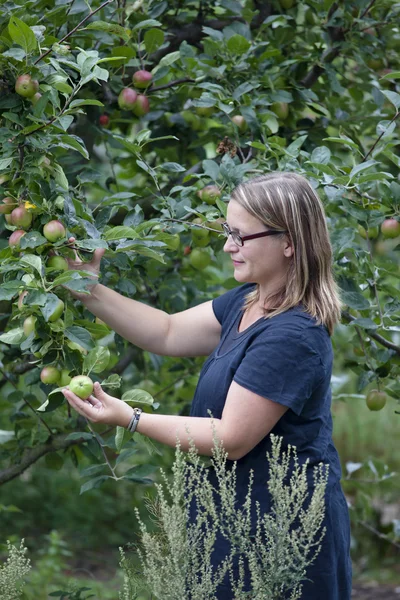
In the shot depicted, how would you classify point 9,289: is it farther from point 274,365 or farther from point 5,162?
point 274,365

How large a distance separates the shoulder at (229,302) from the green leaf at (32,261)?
56cm

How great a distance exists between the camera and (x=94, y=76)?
178 cm

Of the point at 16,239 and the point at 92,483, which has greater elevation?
the point at 16,239

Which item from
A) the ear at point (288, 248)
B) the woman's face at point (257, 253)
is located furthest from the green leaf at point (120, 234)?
the ear at point (288, 248)

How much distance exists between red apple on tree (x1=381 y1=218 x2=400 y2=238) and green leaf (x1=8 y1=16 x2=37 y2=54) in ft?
3.31

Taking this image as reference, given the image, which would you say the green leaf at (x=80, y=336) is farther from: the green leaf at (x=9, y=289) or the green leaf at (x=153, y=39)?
the green leaf at (x=153, y=39)

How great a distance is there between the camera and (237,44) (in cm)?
230

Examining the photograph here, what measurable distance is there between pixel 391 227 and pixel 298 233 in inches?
19.0

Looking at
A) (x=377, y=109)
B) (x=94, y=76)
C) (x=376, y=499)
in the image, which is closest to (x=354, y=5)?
(x=377, y=109)

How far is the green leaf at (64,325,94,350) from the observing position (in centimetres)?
172

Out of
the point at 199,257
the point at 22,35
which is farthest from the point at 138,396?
the point at 22,35

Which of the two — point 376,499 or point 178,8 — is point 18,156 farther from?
point 376,499

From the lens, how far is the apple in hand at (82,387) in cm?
162

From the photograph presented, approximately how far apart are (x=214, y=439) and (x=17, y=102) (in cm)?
90
